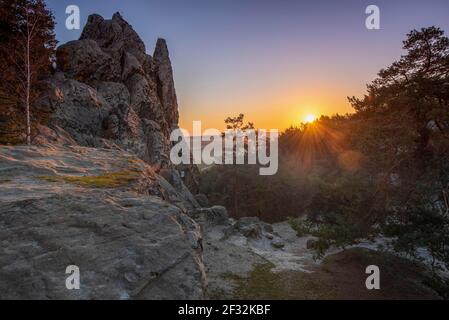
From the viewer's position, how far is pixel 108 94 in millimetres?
29859

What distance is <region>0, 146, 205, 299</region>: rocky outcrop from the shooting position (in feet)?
15.5

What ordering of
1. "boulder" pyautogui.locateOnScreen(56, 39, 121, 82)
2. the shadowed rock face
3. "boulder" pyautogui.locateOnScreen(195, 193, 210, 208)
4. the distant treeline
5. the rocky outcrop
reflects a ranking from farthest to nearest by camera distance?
"boulder" pyautogui.locateOnScreen(195, 193, 210, 208) < "boulder" pyautogui.locateOnScreen(56, 39, 121, 82) < the shadowed rock face < the distant treeline < the rocky outcrop

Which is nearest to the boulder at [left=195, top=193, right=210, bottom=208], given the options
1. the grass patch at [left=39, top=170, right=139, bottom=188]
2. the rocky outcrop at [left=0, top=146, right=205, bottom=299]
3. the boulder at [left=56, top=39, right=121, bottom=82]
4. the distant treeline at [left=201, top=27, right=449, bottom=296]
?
the boulder at [left=56, top=39, right=121, bottom=82]

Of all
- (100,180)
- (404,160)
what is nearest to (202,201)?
(404,160)

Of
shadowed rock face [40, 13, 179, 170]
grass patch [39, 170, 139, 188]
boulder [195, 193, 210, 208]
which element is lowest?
boulder [195, 193, 210, 208]

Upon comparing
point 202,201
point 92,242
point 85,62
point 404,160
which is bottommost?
point 202,201

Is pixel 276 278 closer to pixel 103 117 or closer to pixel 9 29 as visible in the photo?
pixel 103 117

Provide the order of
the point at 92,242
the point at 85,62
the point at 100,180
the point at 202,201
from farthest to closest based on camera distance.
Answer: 1. the point at 202,201
2. the point at 85,62
3. the point at 100,180
4. the point at 92,242

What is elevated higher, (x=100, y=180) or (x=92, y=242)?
(x=100, y=180)

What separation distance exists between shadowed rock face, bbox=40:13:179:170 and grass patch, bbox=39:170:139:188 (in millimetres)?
11002

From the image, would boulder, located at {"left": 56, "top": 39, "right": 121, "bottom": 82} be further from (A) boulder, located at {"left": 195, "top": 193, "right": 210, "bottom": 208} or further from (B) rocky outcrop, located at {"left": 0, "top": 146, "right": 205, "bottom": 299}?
(B) rocky outcrop, located at {"left": 0, "top": 146, "right": 205, "bottom": 299}

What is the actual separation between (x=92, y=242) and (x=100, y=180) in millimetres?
3692

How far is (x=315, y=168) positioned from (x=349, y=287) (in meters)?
32.3

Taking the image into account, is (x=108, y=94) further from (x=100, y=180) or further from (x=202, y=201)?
(x=100, y=180)
